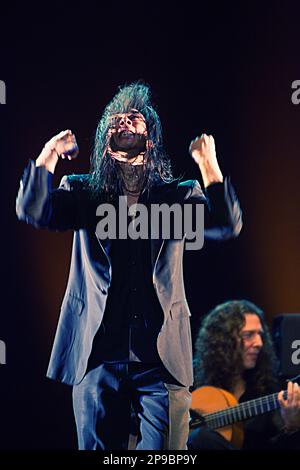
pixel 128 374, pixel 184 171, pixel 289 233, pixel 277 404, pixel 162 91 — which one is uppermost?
pixel 162 91

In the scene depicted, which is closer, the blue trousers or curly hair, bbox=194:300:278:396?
the blue trousers

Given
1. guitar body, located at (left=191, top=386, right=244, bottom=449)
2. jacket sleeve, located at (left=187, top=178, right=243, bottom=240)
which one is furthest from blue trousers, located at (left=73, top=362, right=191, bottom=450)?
guitar body, located at (left=191, top=386, right=244, bottom=449)

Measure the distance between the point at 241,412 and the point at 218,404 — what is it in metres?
0.13

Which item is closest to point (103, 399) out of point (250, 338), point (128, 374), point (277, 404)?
point (128, 374)

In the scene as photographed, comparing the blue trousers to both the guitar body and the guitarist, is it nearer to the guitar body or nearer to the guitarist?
the guitarist

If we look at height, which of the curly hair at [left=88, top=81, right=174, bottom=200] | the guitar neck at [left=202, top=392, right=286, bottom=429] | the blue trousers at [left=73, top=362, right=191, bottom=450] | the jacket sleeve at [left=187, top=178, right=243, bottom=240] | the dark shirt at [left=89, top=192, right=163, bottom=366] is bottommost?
the guitar neck at [left=202, top=392, right=286, bottom=429]

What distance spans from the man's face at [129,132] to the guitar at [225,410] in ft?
4.19

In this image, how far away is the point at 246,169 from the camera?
3465 millimetres

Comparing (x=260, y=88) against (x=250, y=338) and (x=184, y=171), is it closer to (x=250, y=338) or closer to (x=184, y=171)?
(x=184, y=171)

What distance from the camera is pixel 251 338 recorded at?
3.48 m

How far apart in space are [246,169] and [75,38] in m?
1.01

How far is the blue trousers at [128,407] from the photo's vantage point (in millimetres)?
2395

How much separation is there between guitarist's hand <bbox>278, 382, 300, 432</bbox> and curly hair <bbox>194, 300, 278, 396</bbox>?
0.18 metres

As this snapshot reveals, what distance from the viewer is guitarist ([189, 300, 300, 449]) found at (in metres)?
3.14
